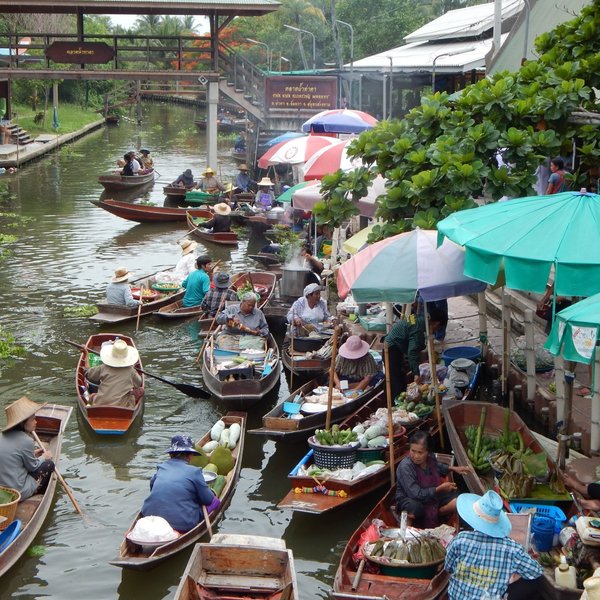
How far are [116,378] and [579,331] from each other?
6.43m

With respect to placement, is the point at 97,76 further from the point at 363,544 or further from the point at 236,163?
the point at 363,544

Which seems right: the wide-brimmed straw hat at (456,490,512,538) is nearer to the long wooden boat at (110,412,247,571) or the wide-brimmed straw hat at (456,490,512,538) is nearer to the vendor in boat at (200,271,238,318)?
the long wooden boat at (110,412,247,571)

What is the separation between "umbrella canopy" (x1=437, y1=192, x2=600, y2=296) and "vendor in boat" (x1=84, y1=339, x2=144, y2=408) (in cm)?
471

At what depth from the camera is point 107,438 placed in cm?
1185

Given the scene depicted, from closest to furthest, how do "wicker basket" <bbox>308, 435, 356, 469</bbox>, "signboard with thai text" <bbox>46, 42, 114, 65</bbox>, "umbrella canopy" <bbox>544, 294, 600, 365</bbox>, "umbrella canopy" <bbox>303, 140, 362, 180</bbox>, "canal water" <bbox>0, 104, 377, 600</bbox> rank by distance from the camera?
1. "umbrella canopy" <bbox>544, 294, 600, 365</bbox>
2. "canal water" <bbox>0, 104, 377, 600</bbox>
3. "wicker basket" <bbox>308, 435, 356, 469</bbox>
4. "umbrella canopy" <bbox>303, 140, 362, 180</bbox>
5. "signboard with thai text" <bbox>46, 42, 114, 65</bbox>

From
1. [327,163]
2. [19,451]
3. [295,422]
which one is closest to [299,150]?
[327,163]

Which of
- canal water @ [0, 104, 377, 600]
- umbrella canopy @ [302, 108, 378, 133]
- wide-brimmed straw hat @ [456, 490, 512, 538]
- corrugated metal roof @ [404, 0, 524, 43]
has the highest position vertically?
corrugated metal roof @ [404, 0, 524, 43]

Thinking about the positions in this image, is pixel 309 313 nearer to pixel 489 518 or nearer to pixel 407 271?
pixel 407 271

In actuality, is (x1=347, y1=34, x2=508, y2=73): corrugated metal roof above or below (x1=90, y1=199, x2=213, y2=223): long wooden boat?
above

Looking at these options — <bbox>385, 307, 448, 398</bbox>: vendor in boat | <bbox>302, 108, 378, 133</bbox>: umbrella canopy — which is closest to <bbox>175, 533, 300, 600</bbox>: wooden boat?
<bbox>385, 307, 448, 398</bbox>: vendor in boat

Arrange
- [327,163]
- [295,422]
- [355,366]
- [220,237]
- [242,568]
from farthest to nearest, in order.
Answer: [220,237]
[327,163]
[355,366]
[295,422]
[242,568]

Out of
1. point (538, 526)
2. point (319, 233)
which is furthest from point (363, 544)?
point (319, 233)

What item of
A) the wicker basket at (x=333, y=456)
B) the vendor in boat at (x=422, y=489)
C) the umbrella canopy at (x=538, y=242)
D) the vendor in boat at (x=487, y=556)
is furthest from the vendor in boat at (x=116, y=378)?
the vendor in boat at (x=487, y=556)

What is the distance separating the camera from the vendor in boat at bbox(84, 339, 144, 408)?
11.9 metres
